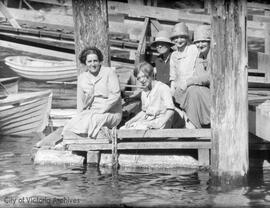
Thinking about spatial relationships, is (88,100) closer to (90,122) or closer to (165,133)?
(90,122)

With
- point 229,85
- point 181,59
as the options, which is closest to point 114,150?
point 181,59

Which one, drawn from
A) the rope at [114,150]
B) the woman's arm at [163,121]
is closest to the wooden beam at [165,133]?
the rope at [114,150]

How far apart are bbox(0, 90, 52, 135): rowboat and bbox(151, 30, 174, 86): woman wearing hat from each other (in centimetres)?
504

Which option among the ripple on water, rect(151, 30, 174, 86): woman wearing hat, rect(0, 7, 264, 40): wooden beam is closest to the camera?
the ripple on water

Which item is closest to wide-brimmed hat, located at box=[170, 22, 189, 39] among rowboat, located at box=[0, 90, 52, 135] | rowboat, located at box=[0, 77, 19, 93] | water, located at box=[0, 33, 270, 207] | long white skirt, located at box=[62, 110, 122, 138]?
long white skirt, located at box=[62, 110, 122, 138]

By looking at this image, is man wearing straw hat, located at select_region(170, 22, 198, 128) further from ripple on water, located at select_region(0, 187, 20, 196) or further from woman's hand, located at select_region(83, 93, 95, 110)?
ripple on water, located at select_region(0, 187, 20, 196)

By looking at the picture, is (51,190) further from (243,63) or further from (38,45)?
(38,45)

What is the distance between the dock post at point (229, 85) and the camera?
820 cm

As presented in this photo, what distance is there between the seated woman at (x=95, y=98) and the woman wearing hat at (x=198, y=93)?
3.13 feet

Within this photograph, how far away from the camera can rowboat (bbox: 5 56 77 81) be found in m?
20.1

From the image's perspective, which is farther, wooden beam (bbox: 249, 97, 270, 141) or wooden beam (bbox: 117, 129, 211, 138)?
wooden beam (bbox: 117, 129, 211, 138)

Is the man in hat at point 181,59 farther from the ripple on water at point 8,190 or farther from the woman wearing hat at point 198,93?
the ripple on water at point 8,190

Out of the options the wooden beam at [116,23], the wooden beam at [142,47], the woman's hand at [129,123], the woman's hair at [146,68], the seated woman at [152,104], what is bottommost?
the woman's hand at [129,123]

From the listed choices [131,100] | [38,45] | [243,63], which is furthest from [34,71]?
[243,63]
